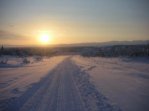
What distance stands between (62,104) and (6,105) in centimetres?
221

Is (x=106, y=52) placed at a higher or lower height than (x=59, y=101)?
lower

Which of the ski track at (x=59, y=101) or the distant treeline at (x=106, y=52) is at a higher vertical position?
the ski track at (x=59, y=101)

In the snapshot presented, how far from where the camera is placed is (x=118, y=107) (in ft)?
26.0

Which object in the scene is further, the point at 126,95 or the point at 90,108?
the point at 126,95

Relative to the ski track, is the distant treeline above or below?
below

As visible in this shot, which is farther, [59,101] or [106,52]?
[106,52]

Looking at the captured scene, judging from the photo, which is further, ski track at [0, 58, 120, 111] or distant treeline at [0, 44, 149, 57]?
distant treeline at [0, 44, 149, 57]

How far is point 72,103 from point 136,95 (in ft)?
10.5

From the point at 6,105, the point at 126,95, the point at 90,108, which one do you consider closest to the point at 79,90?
the point at 126,95

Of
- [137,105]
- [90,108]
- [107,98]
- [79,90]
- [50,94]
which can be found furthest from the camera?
[79,90]

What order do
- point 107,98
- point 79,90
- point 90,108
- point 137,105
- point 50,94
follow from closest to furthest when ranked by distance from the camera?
point 90,108
point 137,105
point 107,98
point 50,94
point 79,90

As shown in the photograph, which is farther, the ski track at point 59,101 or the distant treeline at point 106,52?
the distant treeline at point 106,52

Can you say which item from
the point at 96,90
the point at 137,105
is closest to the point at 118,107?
the point at 137,105

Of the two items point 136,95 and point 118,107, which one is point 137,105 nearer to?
point 118,107
